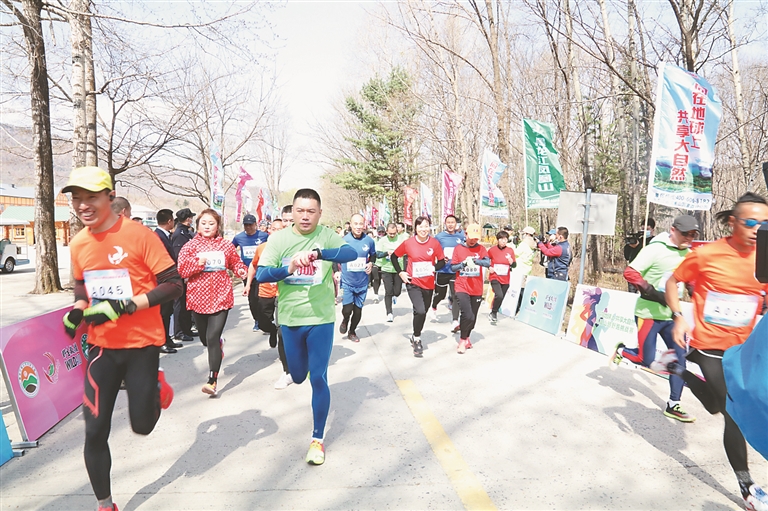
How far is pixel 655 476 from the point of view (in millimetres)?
3529

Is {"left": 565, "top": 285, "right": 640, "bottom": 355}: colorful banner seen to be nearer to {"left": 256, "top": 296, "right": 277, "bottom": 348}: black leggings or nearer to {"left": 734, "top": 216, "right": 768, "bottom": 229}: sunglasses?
{"left": 734, "top": 216, "right": 768, "bottom": 229}: sunglasses

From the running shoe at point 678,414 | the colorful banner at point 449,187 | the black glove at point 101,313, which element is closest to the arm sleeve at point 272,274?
the black glove at point 101,313

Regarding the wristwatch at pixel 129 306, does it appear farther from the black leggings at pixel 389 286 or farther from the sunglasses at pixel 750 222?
the black leggings at pixel 389 286

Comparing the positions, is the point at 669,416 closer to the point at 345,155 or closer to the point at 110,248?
the point at 110,248

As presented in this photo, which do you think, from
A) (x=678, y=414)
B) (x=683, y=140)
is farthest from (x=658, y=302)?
(x=683, y=140)

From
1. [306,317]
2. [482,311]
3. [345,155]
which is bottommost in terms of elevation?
[482,311]

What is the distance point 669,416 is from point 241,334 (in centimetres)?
651

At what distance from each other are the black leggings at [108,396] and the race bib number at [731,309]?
378 centimetres

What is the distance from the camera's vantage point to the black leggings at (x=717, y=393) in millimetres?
3145

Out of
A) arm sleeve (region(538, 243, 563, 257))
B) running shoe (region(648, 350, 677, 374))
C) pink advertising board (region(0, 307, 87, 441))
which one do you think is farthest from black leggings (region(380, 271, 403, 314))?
running shoe (region(648, 350, 677, 374))

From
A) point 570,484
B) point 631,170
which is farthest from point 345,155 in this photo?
point 570,484

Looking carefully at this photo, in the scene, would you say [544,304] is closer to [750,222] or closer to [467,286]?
[467,286]

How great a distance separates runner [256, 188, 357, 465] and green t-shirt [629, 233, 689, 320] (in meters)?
2.93

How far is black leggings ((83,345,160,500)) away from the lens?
2.84m
